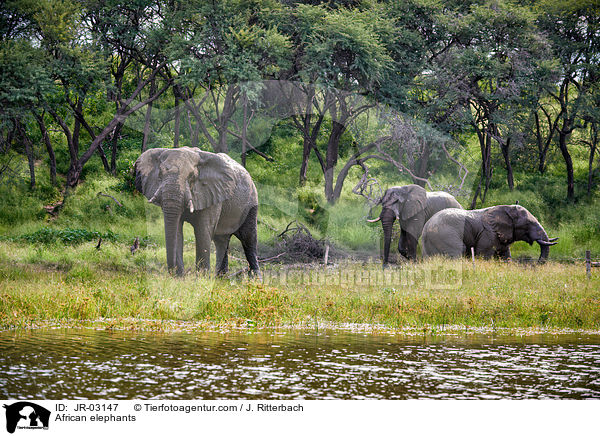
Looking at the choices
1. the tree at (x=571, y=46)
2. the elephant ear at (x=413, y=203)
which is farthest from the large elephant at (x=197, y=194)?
the tree at (x=571, y=46)

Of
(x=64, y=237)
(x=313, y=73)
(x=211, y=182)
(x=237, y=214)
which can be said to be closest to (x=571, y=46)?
(x=313, y=73)

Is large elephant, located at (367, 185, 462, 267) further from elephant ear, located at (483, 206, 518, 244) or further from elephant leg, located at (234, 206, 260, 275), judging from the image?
elephant leg, located at (234, 206, 260, 275)

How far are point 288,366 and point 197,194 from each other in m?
7.50

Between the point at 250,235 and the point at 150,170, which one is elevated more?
the point at 150,170

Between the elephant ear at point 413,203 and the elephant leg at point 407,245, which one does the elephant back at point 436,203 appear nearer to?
the elephant ear at point 413,203

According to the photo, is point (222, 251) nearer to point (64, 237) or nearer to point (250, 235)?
point (250, 235)

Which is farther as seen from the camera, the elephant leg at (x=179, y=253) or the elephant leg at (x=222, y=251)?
the elephant leg at (x=222, y=251)

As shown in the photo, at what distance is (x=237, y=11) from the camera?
2678 cm

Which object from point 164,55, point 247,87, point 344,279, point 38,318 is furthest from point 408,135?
point 38,318


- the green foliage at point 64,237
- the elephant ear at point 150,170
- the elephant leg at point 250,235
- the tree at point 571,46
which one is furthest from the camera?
the tree at point 571,46

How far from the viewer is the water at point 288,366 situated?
23.3 ft

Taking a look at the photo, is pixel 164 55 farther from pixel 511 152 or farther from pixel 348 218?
pixel 511 152
